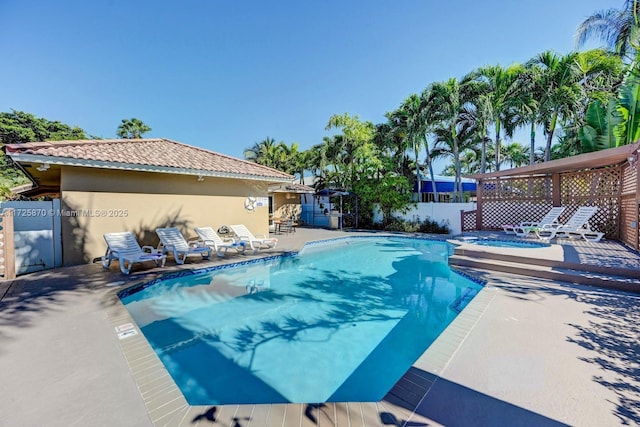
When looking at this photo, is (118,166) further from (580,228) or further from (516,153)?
(516,153)

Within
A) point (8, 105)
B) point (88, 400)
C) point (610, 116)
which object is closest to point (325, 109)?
point (610, 116)

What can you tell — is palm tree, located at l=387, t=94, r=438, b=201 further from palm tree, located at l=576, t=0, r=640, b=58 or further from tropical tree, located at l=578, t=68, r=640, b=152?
tropical tree, located at l=578, t=68, r=640, b=152

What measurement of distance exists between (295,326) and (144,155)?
31.6ft

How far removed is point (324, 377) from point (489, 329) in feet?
8.72

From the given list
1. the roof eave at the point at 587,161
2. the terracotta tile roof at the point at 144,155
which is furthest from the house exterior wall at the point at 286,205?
the roof eave at the point at 587,161

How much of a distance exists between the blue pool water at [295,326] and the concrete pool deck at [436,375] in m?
0.86

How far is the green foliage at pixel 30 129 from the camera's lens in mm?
36719

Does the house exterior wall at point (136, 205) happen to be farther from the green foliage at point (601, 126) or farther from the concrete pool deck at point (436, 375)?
the green foliage at point (601, 126)

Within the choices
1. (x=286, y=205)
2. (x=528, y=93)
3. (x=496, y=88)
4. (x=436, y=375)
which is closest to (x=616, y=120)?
(x=528, y=93)

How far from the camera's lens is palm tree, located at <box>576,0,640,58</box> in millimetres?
12320

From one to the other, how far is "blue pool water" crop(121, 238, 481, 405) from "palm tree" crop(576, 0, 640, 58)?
44.4 ft

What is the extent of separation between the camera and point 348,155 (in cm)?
2261

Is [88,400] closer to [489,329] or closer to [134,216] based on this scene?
[489,329]

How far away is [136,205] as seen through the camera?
1084cm
